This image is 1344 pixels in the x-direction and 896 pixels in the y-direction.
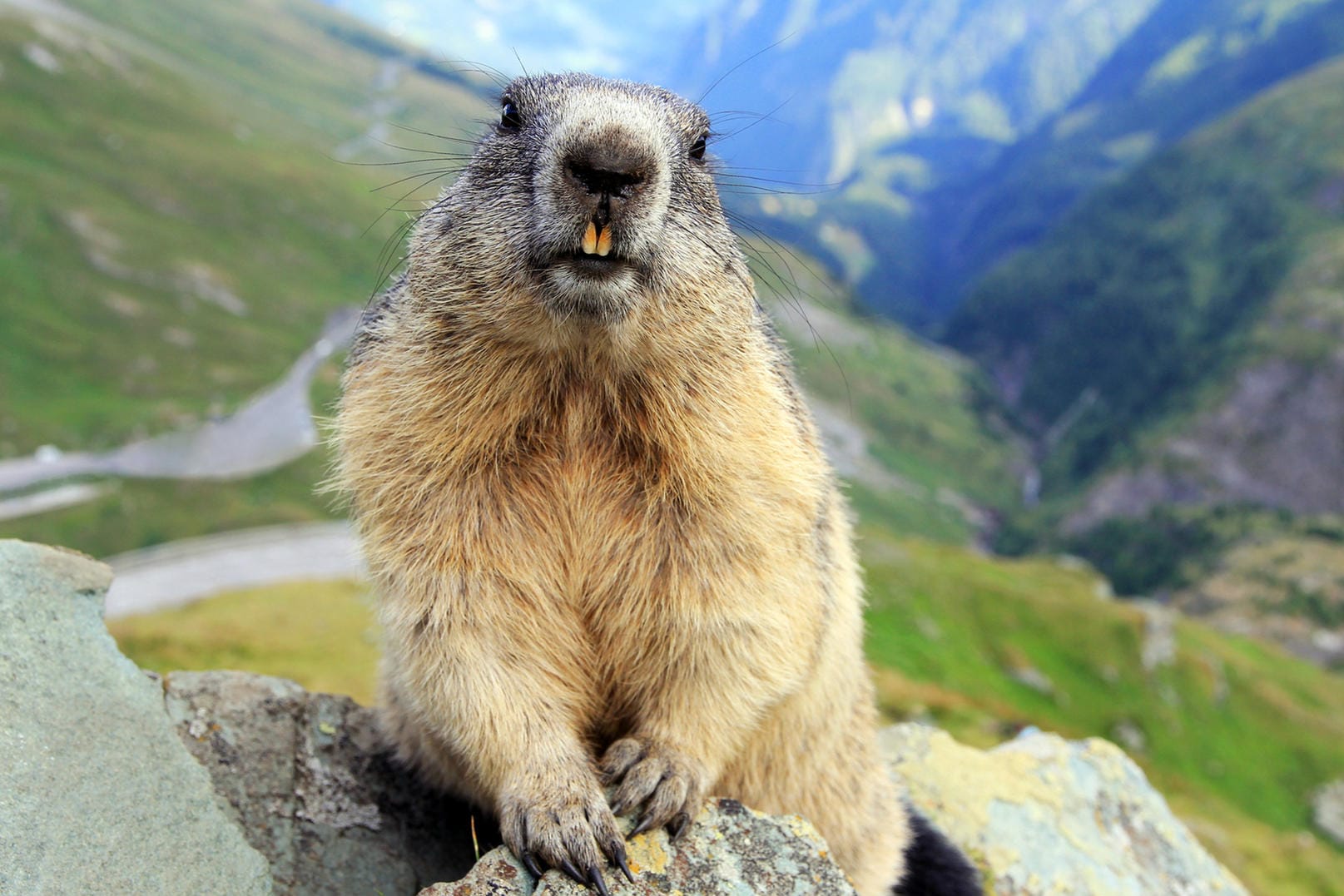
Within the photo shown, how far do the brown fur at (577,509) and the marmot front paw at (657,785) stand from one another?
0.01m

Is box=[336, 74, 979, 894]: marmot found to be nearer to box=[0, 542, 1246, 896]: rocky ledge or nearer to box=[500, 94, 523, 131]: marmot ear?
box=[500, 94, 523, 131]: marmot ear

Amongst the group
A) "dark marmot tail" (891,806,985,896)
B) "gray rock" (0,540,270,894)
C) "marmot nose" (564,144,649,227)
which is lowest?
"gray rock" (0,540,270,894)

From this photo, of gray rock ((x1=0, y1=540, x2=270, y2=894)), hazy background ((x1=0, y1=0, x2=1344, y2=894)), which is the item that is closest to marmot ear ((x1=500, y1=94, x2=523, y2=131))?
hazy background ((x1=0, y1=0, x2=1344, y2=894))

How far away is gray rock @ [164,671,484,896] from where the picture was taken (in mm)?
5758

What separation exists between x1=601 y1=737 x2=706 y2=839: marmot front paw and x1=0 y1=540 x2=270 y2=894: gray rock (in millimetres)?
2071

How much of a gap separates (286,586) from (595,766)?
62887 mm

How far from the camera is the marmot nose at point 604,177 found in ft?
14.5

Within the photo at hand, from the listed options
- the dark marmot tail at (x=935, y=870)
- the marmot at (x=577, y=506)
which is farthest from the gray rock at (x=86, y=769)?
the dark marmot tail at (x=935, y=870)

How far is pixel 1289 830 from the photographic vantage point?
232 ft

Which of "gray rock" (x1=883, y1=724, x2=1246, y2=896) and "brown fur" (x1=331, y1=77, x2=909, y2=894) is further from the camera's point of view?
"gray rock" (x1=883, y1=724, x2=1246, y2=896)

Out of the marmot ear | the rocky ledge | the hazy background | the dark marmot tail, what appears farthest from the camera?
the hazy background

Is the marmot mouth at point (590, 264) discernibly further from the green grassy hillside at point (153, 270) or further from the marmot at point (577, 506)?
the green grassy hillside at point (153, 270)

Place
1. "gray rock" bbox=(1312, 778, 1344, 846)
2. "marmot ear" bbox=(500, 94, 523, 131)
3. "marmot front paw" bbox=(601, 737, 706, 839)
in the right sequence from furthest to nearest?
"gray rock" bbox=(1312, 778, 1344, 846) < "marmot ear" bbox=(500, 94, 523, 131) < "marmot front paw" bbox=(601, 737, 706, 839)

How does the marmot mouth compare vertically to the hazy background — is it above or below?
below
